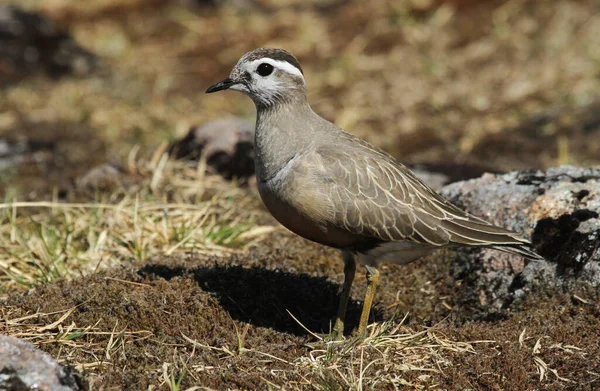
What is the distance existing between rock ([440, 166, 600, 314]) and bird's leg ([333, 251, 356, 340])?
4.26 ft

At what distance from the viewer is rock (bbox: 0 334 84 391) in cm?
463

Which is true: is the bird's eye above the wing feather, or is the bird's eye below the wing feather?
above

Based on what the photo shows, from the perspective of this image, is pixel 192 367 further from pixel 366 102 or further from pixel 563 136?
pixel 366 102

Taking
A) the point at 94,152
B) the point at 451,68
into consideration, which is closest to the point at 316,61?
the point at 451,68

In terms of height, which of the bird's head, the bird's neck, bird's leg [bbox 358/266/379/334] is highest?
the bird's head

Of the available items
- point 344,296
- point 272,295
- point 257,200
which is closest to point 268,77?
point 272,295

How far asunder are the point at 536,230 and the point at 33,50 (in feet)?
43.6

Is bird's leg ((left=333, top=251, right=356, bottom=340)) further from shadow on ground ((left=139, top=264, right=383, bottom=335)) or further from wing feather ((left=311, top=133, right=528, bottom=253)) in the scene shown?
wing feather ((left=311, top=133, right=528, bottom=253))

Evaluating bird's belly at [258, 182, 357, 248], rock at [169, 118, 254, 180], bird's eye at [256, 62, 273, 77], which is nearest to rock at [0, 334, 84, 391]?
bird's belly at [258, 182, 357, 248]

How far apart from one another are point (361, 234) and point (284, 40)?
1272 cm

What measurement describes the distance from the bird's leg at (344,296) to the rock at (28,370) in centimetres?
221

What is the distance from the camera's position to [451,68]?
1533 centimetres

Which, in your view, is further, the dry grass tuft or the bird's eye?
the bird's eye

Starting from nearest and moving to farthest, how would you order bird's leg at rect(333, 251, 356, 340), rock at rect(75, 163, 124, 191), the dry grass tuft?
the dry grass tuft
bird's leg at rect(333, 251, 356, 340)
rock at rect(75, 163, 124, 191)
